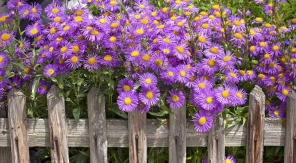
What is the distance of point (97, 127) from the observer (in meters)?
2.53

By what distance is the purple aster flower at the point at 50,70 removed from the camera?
7.96ft

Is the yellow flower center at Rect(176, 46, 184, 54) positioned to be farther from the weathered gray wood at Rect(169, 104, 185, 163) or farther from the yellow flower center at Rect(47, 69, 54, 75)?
the yellow flower center at Rect(47, 69, 54, 75)

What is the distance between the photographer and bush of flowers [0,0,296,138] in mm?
2355

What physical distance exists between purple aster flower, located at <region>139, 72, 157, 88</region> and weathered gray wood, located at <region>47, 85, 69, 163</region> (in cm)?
45

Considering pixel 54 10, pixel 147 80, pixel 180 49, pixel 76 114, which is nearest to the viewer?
pixel 147 80

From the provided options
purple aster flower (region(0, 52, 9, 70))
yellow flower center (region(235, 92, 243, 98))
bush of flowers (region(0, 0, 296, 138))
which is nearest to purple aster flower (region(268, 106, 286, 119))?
bush of flowers (region(0, 0, 296, 138))

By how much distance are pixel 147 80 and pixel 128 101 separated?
14cm

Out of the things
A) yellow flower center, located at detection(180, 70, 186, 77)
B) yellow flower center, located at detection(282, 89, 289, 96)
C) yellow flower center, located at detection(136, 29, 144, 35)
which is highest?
yellow flower center, located at detection(136, 29, 144, 35)

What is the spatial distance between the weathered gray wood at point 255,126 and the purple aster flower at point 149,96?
50 centimetres

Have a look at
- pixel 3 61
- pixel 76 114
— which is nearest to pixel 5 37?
pixel 3 61

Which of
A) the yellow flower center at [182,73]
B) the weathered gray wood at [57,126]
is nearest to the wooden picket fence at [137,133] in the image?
the weathered gray wood at [57,126]

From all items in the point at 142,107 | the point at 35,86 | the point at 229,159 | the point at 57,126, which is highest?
the point at 35,86

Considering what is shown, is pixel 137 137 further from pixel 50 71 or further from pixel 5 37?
pixel 5 37

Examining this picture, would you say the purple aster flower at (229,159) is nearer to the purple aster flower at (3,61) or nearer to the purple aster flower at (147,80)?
the purple aster flower at (147,80)
